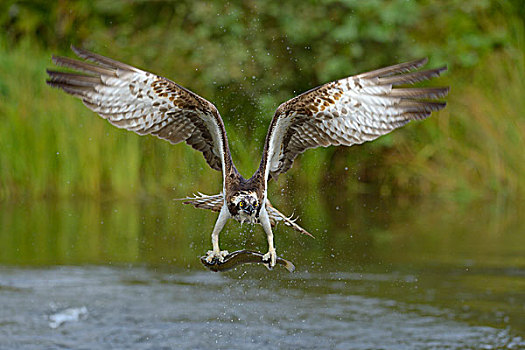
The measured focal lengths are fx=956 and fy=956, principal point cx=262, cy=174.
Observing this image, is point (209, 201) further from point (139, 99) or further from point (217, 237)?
point (139, 99)

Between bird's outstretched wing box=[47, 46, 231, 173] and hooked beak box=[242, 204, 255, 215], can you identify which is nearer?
hooked beak box=[242, 204, 255, 215]

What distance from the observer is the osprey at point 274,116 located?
6.57 meters

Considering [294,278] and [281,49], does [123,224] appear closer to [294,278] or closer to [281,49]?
[294,278]

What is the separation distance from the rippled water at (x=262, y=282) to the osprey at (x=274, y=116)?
6.48 ft

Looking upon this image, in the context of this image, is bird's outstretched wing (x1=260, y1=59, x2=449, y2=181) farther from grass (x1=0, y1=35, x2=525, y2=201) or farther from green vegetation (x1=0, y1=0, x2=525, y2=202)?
green vegetation (x1=0, y1=0, x2=525, y2=202)

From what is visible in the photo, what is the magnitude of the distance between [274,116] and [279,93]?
914 centimetres

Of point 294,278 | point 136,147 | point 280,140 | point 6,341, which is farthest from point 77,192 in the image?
point 280,140

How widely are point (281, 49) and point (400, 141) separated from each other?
8.69 ft

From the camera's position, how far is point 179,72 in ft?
52.8

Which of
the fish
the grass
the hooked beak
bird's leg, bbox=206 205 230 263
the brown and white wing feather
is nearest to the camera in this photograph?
the hooked beak

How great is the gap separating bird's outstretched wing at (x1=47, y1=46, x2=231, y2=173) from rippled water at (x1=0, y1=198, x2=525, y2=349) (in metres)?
2.16

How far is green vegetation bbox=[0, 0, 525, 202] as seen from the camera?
13.7 metres

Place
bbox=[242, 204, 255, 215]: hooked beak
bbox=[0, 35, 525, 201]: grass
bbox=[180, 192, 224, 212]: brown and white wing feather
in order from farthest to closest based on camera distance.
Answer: bbox=[0, 35, 525, 201]: grass
bbox=[180, 192, 224, 212]: brown and white wing feather
bbox=[242, 204, 255, 215]: hooked beak

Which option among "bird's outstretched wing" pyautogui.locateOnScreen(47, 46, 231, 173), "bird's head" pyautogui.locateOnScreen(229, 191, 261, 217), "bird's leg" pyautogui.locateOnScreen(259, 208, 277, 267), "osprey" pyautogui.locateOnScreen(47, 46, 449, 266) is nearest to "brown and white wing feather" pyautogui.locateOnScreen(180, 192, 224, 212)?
"osprey" pyautogui.locateOnScreen(47, 46, 449, 266)
